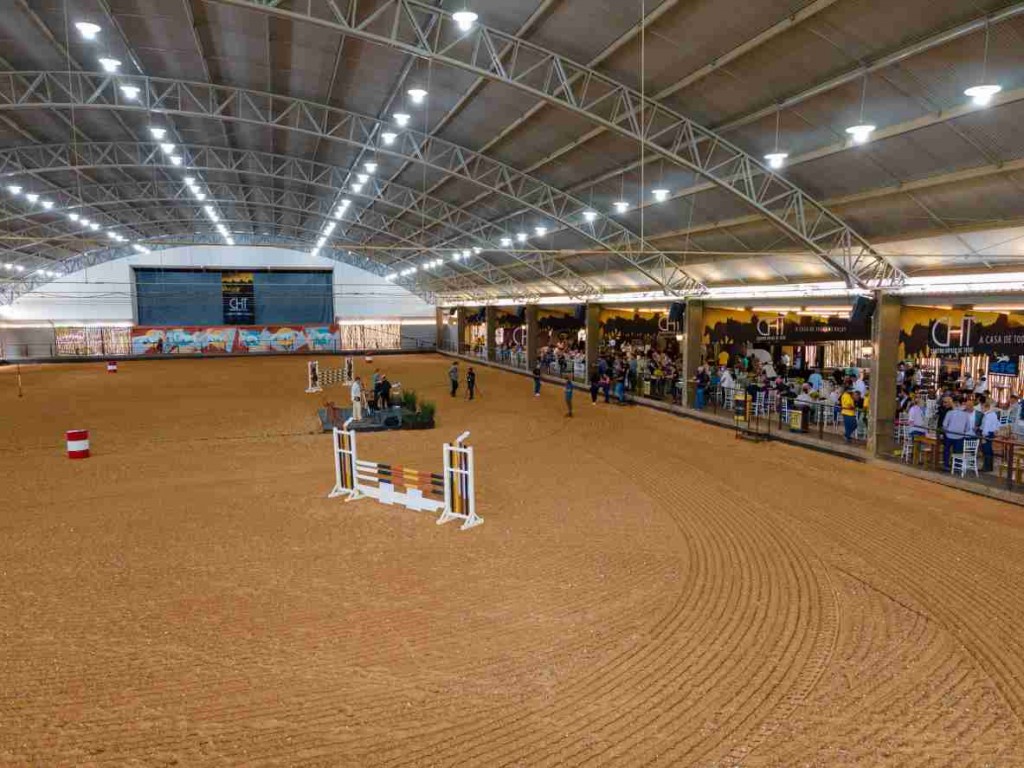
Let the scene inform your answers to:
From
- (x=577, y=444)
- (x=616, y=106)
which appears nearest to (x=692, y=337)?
(x=577, y=444)

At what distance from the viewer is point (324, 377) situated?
27672 millimetres

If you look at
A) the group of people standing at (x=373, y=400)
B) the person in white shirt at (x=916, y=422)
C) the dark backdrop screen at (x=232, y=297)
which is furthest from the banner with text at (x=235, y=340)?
the person in white shirt at (x=916, y=422)

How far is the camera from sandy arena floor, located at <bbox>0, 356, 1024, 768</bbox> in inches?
167

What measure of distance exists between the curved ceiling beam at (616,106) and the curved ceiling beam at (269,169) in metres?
8.95

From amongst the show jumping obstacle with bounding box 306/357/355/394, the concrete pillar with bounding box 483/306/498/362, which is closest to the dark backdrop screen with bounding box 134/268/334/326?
the concrete pillar with bounding box 483/306/498/362

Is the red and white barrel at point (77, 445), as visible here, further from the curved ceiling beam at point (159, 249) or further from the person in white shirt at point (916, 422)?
the curved ceiling beam at point (159, 249)

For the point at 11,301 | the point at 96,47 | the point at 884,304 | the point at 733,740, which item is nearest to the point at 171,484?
the point at 733,740

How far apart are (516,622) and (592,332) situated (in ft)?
72.7

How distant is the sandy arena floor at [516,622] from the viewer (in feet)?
13.9

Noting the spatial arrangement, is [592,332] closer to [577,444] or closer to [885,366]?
[577,444]

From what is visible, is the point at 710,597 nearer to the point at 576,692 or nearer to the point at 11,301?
the point at 576,692

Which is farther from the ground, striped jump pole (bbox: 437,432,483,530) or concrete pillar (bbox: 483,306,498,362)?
concrete pillar (bbox: 483,306,498,362)

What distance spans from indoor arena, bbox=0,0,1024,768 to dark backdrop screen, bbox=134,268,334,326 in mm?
17472

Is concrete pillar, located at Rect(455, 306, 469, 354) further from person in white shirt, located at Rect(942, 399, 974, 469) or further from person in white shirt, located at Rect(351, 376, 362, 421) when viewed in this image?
person in white shirt, located at Rect(942, 399, 974, 469)
